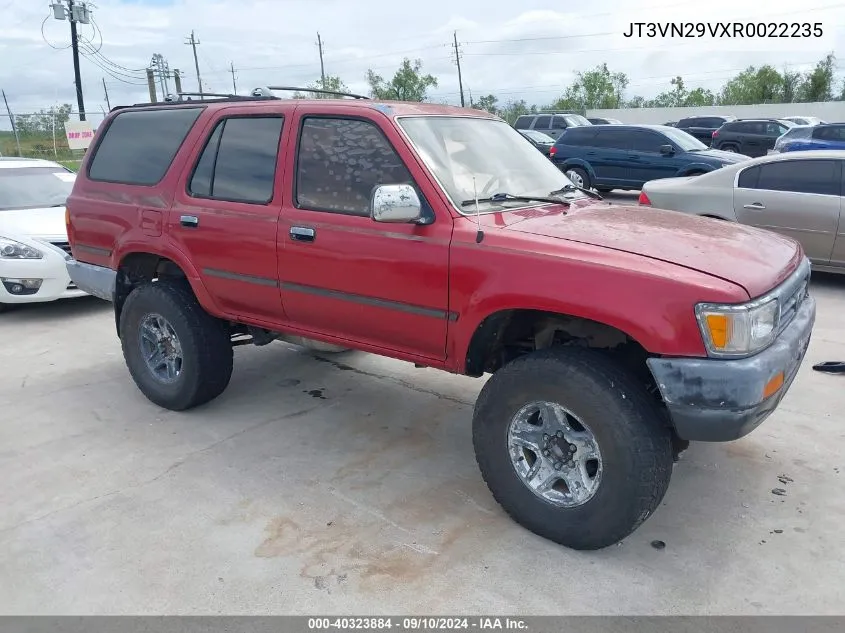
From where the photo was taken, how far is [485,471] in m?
3.26

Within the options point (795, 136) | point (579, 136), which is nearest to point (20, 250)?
point (579, 136)

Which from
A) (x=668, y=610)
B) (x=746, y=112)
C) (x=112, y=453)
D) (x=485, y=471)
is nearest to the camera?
(x=668, y=610)

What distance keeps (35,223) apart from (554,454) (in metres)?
6.56

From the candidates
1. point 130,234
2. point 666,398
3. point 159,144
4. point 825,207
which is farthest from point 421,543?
point 825,207

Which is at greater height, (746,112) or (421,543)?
(746,112)

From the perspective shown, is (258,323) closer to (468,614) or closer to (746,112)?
(468,614)

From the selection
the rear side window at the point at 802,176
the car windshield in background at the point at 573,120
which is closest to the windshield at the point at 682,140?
the rear side window at the point at 802,176

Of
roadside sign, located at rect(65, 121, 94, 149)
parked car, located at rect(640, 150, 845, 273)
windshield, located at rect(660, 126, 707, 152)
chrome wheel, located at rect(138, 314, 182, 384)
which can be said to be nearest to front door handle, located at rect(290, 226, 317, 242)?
chrome wheel, located at rect(138, 314, 182, 384)

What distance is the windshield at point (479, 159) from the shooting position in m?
3.46

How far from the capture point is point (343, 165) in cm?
364

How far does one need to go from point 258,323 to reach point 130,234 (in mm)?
1153

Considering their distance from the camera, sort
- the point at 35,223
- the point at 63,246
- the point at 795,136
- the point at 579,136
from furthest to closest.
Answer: the point at 795,136 < the point at 579,136 < the point at 35,223 < the point at 63,246

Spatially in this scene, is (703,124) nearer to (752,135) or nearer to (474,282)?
(752,135)
